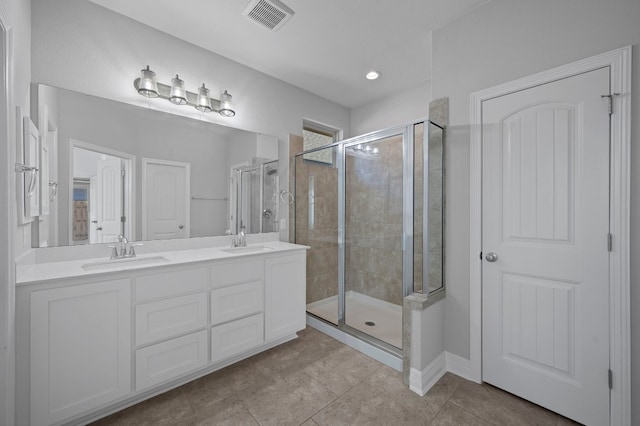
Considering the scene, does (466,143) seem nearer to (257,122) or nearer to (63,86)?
(257,122)

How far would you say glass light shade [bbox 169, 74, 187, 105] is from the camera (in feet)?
7.26

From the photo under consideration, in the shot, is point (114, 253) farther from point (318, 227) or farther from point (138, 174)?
point (318, 227)


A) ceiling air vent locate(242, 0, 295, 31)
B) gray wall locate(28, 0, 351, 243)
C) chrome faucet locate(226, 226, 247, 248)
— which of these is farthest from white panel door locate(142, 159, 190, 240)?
ceiling air vent locate(242, 0, 295, 31)

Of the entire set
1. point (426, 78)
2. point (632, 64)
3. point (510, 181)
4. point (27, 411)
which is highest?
point (426, 78)

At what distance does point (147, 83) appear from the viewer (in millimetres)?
2072

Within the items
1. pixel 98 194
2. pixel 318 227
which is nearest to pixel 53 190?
pixel 98 194

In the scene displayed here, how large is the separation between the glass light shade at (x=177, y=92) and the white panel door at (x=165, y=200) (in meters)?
0.52

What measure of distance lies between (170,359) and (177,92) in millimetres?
2023

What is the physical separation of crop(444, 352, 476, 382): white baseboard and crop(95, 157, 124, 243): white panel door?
270 centimetres

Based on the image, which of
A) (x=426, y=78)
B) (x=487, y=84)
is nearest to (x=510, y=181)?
(x=487, y=84)

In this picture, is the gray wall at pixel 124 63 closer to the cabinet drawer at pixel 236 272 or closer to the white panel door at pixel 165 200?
the white panel door at pixel 165 200

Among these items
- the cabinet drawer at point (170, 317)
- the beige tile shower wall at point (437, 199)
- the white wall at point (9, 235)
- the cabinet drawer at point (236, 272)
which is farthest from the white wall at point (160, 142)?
the beige tile shower wall at point (437, 199)

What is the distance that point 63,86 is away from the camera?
1.83 meters

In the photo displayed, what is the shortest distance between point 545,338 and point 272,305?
196cm
